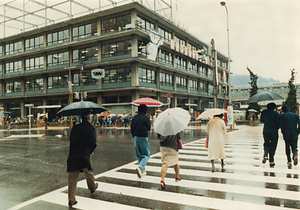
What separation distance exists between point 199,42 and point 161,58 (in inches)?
606

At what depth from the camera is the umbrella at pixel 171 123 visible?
5.47 meters

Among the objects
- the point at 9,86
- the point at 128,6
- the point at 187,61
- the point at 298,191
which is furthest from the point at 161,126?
the point at 9,86

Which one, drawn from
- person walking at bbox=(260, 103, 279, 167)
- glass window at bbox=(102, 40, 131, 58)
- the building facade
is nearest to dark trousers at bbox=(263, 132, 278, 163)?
person walking at bbox=(260, 103, 279, 167)

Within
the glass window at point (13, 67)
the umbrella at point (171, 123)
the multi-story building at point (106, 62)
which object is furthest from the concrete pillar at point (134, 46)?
the umbrella at point (171, 123)

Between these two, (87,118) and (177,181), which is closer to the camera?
(87,118)

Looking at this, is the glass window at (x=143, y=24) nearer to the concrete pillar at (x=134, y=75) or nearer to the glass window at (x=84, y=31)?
the concrete pillar at (x=134, y=75)

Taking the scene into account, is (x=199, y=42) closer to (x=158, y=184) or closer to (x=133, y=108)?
(x=133, y=108)

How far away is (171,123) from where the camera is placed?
550cm

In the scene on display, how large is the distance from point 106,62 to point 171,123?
3000 cm

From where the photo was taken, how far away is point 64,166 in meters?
8.24

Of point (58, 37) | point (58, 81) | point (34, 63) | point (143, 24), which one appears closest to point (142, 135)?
point (143, 24)

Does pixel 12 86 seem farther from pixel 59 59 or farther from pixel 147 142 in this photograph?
pixel 147 142

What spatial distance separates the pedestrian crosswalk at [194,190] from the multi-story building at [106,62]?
80.3ft

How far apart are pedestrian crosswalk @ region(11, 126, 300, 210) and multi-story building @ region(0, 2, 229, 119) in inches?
963
